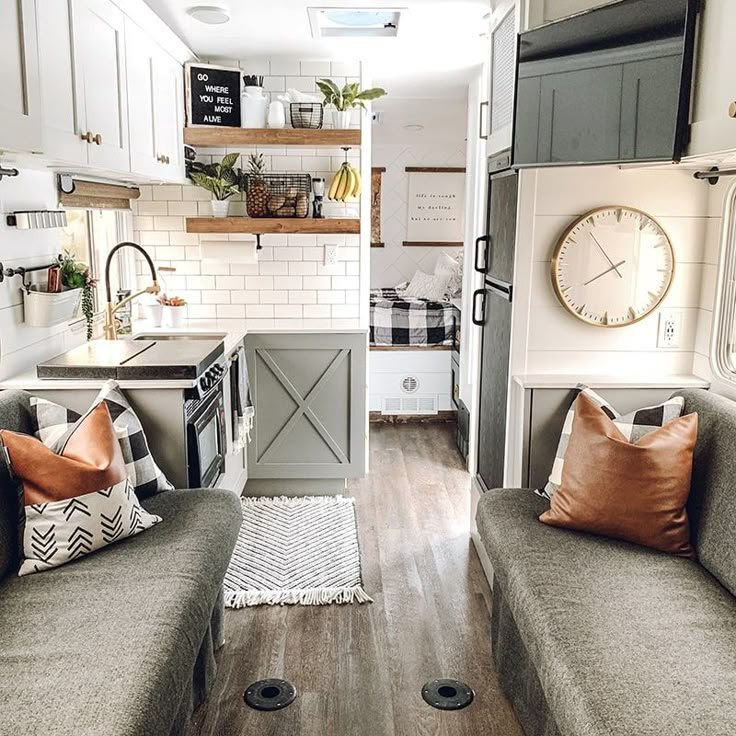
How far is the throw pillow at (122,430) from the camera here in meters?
2.46

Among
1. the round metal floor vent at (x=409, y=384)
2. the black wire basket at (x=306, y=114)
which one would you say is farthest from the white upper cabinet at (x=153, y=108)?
the round metal floor vent at (x=409, y=384)

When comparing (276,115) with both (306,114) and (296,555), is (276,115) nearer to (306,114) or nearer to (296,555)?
(306,114)

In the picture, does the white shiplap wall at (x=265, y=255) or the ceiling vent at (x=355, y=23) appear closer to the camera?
the ceiling vent at (x=355, y=23)

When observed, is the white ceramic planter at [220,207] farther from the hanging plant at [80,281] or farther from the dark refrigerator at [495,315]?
the dark refrigerator at [495,315]

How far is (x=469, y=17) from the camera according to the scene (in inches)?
137

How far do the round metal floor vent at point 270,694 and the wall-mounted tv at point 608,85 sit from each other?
192 cm

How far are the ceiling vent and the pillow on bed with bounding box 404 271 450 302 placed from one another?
303 centimetres

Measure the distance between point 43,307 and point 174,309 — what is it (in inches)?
50.4

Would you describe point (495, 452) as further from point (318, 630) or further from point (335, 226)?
point (335, 226)

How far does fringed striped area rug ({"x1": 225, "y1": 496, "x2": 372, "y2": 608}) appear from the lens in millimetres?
3111

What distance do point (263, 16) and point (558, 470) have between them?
2351 millimetres

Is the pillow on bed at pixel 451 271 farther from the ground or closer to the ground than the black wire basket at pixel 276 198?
closer to the ground

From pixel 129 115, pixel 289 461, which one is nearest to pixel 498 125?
pixel 129 115

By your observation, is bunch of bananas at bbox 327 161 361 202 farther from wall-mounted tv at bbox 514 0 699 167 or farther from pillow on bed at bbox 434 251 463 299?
pillow on bed at bbox 434 251 463 299
